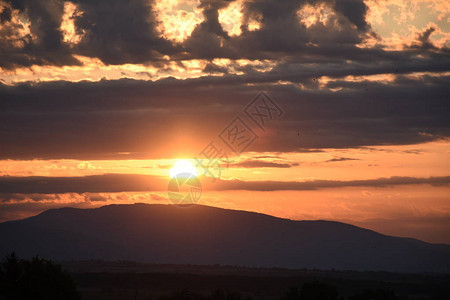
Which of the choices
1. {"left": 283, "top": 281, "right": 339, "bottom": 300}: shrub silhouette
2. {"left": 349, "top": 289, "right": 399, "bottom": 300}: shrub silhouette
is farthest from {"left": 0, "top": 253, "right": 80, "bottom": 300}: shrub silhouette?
{"left": 349, "top": 289, "right": 399, "bottom": 300}: shrub silhouette

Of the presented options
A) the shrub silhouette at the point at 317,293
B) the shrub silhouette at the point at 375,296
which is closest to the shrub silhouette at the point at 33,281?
the shrub silhouette at the point at 317,293

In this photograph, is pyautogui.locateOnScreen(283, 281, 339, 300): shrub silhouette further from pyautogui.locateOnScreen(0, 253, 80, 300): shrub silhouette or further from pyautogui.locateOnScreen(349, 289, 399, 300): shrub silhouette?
pyautogui.locateOnScreen(0, 253, 80, 300): shrub silhouette

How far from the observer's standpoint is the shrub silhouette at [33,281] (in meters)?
62.8

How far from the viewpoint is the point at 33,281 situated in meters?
65.5

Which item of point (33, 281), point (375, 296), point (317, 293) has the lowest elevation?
point (375, 296)

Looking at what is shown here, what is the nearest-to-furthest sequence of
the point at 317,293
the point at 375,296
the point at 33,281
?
the point at 33,281 < the point at 317,293 < the point at 375,296

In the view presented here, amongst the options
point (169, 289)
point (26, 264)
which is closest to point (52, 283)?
point (26, 264)

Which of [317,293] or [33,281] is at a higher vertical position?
[33,281]

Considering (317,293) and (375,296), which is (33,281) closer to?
(317,293)

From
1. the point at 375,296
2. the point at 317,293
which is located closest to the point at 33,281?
the point at 317,293

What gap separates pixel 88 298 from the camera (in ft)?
325

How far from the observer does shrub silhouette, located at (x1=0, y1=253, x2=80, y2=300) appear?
6275 centimetres

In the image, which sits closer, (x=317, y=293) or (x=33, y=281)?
(x=33, y=281)

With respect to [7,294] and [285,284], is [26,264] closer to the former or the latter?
[7,294]
